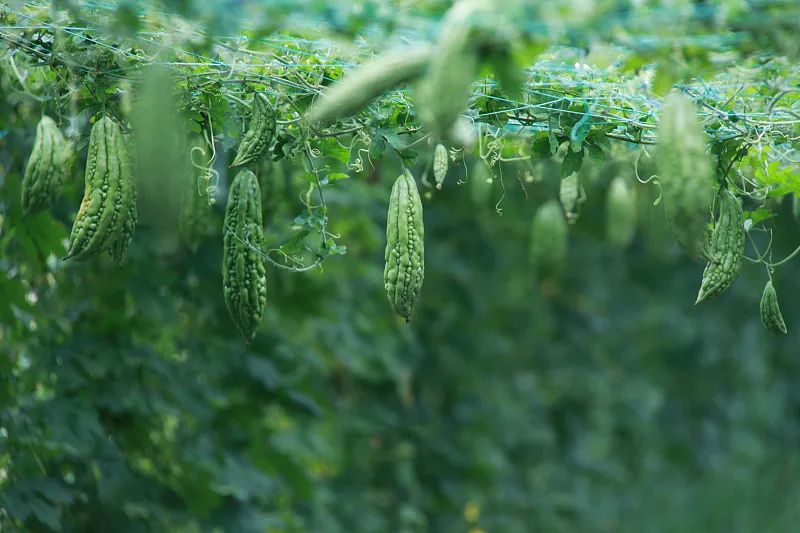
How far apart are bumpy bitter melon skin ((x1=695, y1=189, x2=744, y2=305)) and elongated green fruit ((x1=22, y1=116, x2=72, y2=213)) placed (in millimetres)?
1755

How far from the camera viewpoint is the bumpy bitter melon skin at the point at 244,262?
2748 millimetres

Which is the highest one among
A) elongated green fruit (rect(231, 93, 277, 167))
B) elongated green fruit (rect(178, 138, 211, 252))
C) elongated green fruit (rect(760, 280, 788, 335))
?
elongated green fruit (rect(231, 93, 277, 167))

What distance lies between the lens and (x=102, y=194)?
264 cm

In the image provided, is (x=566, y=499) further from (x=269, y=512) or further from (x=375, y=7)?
(x=375, y=7)

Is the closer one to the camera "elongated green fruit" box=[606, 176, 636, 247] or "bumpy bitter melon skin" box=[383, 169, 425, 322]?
"bumpy bitter melon skin" box=[383, 169, 425, 322]

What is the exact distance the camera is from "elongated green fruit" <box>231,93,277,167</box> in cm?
274

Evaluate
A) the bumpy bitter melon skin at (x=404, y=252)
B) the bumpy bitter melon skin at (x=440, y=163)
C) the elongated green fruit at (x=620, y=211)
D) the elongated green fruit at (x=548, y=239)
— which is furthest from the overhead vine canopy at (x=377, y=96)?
the elongated green fruit at (x=548, y=239)

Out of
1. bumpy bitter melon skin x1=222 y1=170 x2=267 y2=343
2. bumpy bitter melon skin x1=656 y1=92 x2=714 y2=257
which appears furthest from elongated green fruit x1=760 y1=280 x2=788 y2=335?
bumpy bitter melon skin x1=222 y1=170 x2=267 y2=343

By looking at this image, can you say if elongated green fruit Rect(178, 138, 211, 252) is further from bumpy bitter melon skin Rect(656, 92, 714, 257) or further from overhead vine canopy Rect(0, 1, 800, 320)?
bumpy bitter melon skin Rect(656, 92, 714, 257)

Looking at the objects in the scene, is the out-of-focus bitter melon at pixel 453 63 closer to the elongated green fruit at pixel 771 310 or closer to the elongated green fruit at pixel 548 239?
the elongated green fruit at pixel 771 310

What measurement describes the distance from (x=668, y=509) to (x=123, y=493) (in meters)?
6.54

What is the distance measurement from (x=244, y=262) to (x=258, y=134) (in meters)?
0.34

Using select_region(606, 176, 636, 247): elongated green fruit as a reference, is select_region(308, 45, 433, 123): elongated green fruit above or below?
above

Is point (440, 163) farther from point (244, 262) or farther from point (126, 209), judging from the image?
point (126, 209)
